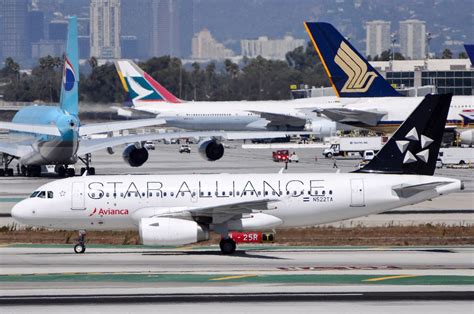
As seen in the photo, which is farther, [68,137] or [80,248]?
[68,137]

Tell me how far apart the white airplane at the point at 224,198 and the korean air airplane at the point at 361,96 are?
1803 inches

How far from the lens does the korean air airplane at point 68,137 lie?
75.1 meters

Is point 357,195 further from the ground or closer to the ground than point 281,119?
closer to the ground

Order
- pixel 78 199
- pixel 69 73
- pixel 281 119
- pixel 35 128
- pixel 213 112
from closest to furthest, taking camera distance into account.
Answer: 1. pixel 78 199
2. pixel 35 128
3. pixel 69 73
4. pixel 281 119
5. pixel 213 112

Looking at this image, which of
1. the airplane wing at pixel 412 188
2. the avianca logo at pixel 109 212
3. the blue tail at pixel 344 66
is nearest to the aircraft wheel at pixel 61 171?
the blue tail at pixel 344 66

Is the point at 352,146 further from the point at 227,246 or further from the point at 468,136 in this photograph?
the point at 227,246

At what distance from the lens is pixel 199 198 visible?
4200 cm

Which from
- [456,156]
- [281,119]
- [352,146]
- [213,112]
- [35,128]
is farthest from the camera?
[213,112]

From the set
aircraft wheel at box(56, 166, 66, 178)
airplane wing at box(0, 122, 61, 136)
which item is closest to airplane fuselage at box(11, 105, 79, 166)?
airplane wing at box(0, 122, 61, 136)

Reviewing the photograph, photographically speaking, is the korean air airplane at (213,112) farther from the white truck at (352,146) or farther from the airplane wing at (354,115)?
the airplane wing at (354,115)

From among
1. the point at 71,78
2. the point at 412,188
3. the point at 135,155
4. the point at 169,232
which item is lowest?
the point at 169,232

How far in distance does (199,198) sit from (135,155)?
3763 centimetres

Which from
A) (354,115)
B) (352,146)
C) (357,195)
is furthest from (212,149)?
(357,195)

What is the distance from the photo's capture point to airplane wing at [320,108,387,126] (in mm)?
88062
